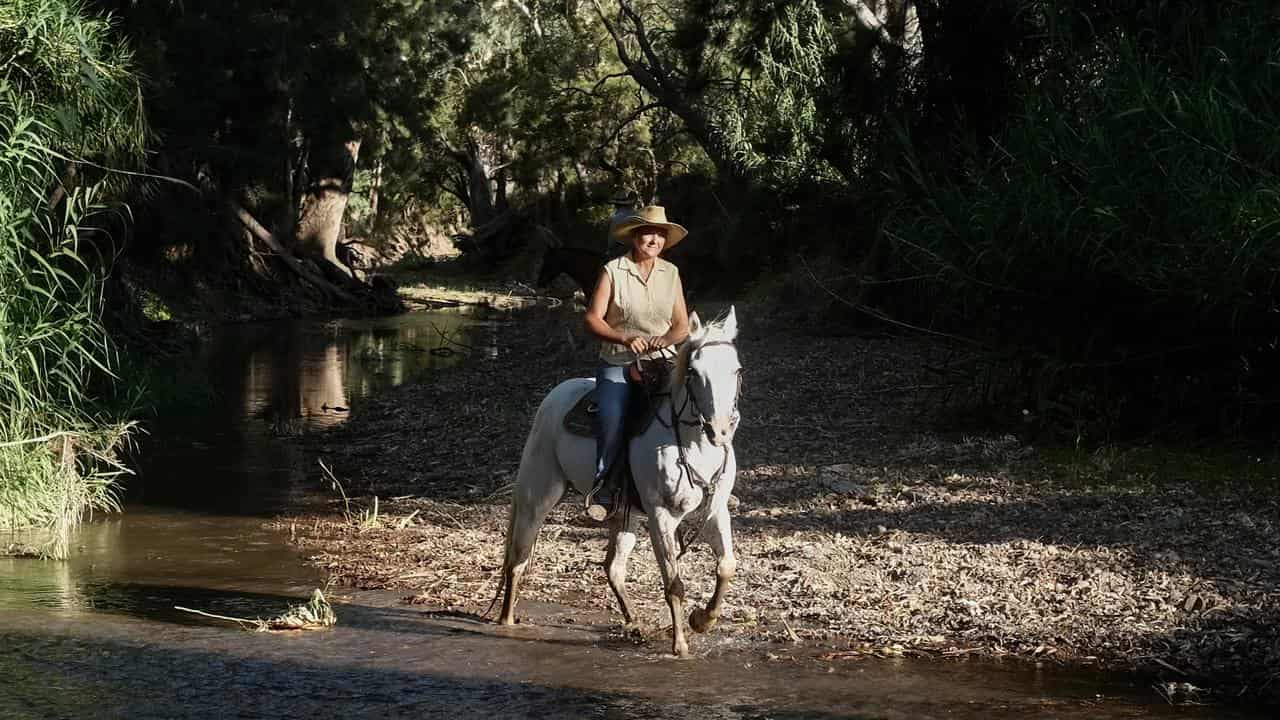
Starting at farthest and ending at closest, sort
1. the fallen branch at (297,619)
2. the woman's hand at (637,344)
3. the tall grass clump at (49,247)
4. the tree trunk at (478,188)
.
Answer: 1. the tree trunk at (478,188)
2. the tall grass clump at (49,247)
3. the fallen branch at (297,619)
4. the woman's hand at (637,344)

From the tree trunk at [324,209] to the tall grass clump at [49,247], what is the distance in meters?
29.2

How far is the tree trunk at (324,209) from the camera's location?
Answer: 4088 cm

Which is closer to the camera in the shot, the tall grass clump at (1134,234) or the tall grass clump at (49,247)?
the tall grass clump at (49,247)

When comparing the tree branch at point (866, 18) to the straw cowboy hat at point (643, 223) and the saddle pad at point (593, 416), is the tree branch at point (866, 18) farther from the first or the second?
the saddle pad at point (593, 416)

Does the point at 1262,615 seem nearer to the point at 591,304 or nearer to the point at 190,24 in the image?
the point at 591,304

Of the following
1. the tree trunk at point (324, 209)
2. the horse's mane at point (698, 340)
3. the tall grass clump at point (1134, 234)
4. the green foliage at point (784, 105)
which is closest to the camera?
the horse's mane at point (698, 340)

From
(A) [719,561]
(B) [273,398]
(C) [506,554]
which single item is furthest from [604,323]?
(B) [273,398]

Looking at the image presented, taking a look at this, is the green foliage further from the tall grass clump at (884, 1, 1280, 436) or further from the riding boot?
the riding boot

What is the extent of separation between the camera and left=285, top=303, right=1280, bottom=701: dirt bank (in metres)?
8.07

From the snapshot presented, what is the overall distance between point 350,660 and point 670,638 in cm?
191

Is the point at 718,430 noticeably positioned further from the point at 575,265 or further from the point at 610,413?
the point at 575,265

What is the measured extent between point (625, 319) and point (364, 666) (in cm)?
248

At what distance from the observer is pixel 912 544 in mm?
9930

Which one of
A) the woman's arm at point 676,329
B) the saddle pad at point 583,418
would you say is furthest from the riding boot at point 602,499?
the woman's arm at point 676,329
